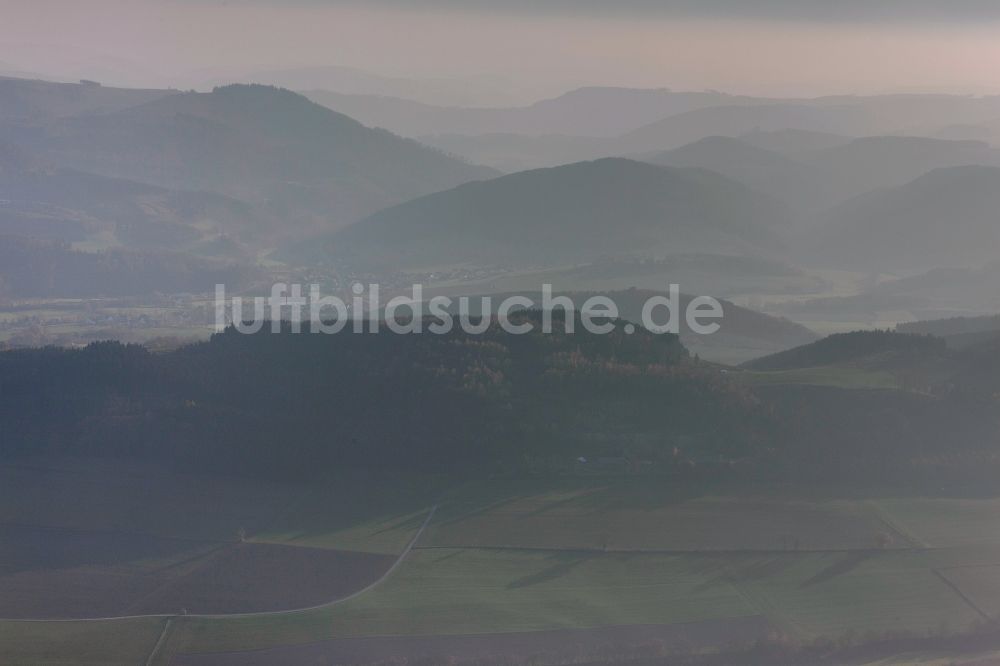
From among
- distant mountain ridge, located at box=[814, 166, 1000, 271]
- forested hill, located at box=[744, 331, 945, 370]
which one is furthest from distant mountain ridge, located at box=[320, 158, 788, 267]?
forested hill, located at box=[744, 331, 945, 370]

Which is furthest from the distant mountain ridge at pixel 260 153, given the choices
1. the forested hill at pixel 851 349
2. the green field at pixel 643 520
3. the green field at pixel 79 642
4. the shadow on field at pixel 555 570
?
the green field at pixel 79 642

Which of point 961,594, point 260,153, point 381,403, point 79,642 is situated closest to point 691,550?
point 961,594

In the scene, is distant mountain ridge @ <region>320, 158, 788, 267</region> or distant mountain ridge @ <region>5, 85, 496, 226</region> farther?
distant mountain ridge @ <region>5, 85, 496, 226</region>

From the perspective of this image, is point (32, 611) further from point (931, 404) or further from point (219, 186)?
point (219, 186)

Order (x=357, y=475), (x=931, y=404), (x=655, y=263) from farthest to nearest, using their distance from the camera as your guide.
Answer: (x=655, y=263)
(x=931, y=404)
(x=357, y=475)

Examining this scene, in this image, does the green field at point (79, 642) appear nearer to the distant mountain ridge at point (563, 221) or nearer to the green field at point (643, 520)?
the green field at point (643, 520)

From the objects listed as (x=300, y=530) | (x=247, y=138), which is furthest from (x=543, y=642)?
(x=247, y=138)

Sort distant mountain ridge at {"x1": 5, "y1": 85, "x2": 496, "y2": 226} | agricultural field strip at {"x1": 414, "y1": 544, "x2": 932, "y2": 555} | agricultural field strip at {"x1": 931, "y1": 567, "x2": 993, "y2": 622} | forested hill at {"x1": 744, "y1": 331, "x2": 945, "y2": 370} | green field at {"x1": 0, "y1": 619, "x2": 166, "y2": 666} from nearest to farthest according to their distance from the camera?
green field at {"x1": 0, "y1": 619, "x2": 166, "y2": 666} → agricultural field strip at {"x1": 931, "y1": 567, "x2": 993, "y2": 622} → agricultural field strip at {"x1": 414, "y1": 544, "x2": 932, "y2": 555} → forested hill at {"x1": 744, "y1": 331, "x2": 945, "y2": 370} → distant mountain ridge at {"x1": 5, "y1": 85, "x2": 496, "y2": 226}

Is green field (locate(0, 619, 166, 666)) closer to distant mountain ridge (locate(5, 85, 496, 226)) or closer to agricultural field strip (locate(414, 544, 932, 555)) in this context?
agricultural field strip (locate(414, 544, 932, 555))

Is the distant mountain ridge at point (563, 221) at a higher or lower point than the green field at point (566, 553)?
higher
